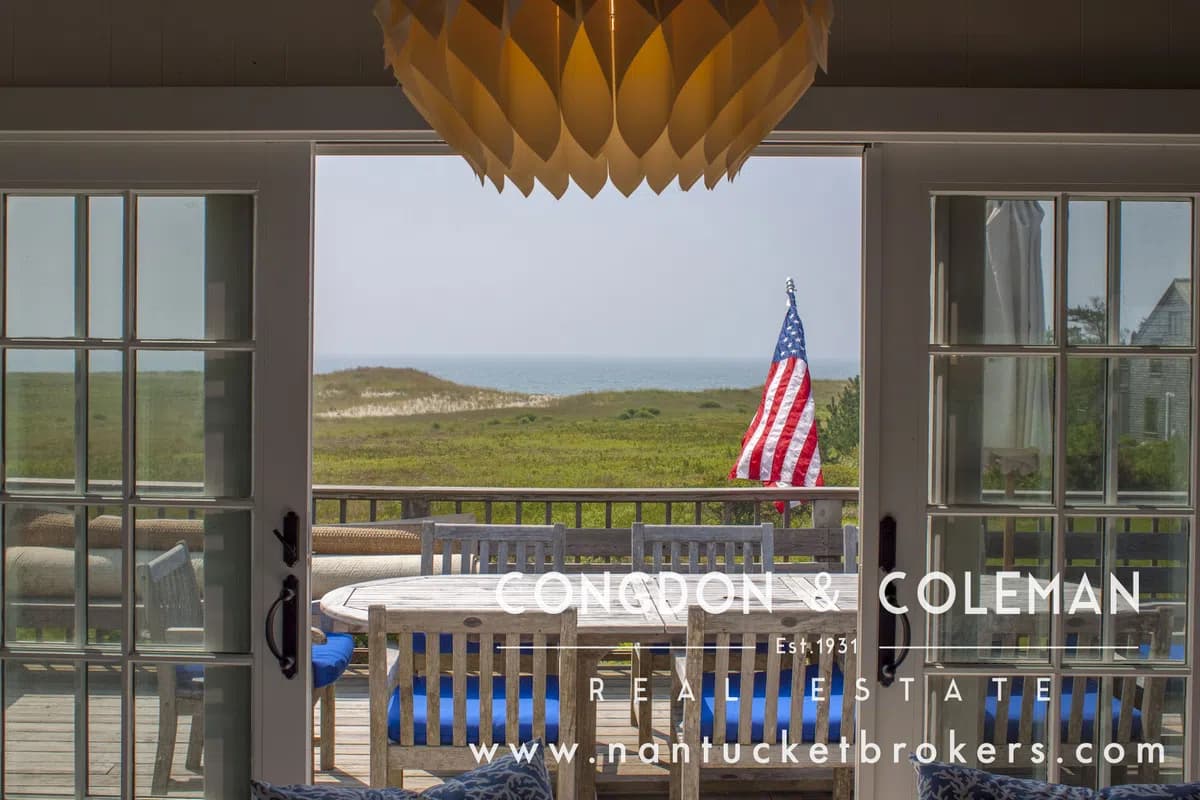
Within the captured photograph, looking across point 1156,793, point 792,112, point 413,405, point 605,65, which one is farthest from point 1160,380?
point 413,405

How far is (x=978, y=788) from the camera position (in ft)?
4.64

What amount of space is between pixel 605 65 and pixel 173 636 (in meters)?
1.81

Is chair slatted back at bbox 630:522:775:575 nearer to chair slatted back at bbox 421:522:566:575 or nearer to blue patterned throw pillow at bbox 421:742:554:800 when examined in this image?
chair slatted back at bbox 421:522:566:575

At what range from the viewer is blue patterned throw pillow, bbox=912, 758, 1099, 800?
141cm

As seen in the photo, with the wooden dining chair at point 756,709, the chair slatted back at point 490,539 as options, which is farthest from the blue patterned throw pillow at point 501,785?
the chair slatted back at point 490,539

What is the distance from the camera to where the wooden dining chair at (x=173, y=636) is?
7.42 ft

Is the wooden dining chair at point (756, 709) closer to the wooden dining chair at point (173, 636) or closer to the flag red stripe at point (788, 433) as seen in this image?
the wooden dining chair at point (173, 636)

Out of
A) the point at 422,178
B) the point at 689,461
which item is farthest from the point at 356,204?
the point at 689,461

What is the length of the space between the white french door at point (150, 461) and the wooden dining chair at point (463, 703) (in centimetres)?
46

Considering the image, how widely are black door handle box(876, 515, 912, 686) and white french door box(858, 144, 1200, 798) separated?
15 mm

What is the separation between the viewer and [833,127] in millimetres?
2176

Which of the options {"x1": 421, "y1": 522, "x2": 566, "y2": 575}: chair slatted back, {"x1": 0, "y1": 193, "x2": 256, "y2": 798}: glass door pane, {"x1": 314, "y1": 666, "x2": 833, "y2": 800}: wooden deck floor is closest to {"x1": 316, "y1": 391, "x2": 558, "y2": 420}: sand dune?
{"x1": 421, "y1": 522, "x2": 566, "y2": 575}: chair slatted back

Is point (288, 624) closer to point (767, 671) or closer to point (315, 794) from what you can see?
point (315, 794)

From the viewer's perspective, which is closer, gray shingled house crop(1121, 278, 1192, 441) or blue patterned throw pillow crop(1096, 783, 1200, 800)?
blue patterned throw pillow crop(1096, 783, 1200, 800)
